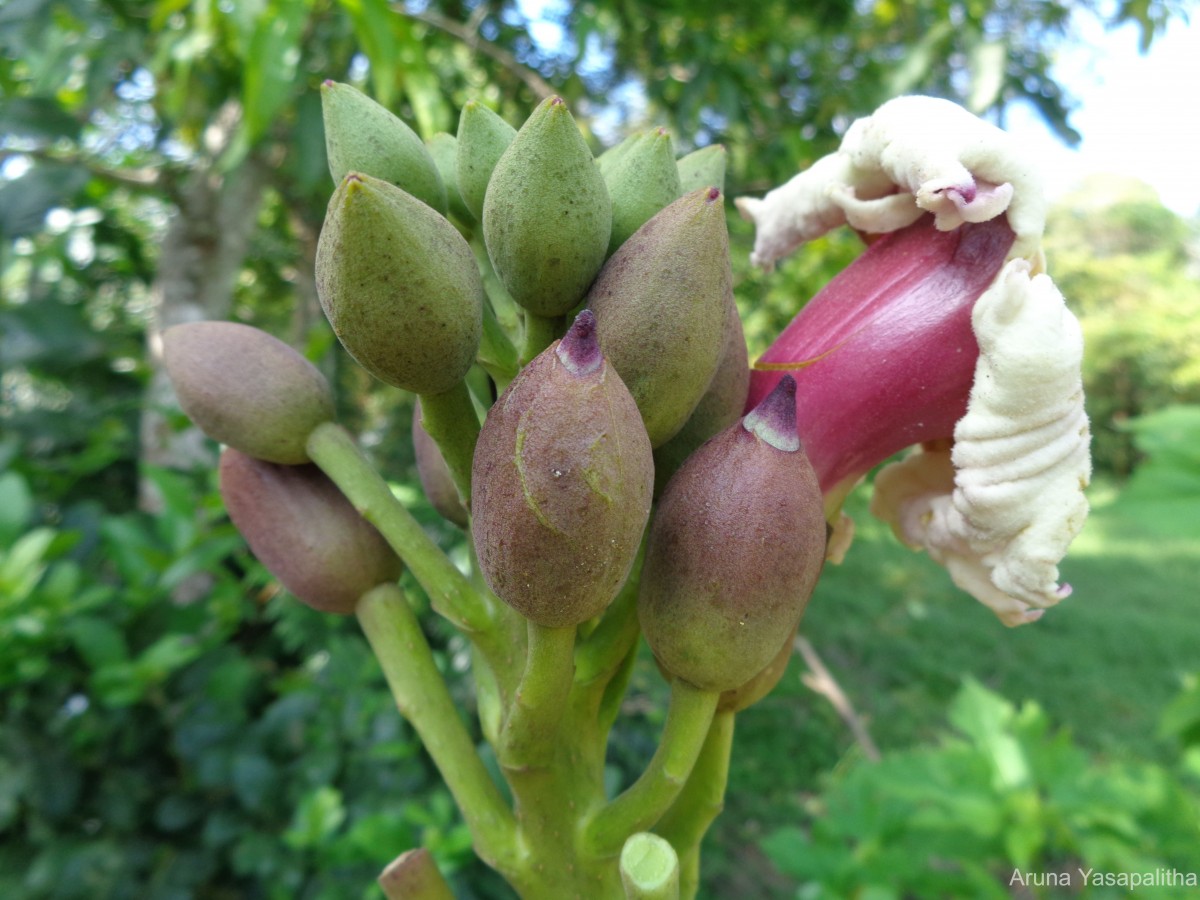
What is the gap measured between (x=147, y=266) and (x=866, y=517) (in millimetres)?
3515

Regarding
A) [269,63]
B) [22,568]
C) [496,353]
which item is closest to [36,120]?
[269,63]

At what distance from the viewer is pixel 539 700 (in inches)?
21.3

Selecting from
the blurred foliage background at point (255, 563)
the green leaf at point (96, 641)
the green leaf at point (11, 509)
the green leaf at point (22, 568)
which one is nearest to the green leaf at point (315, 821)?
the blurred foliage background at point (255, 563)

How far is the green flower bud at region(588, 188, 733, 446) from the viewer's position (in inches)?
20.4

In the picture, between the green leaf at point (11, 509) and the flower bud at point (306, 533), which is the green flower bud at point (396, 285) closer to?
the flower bud at point (306, 533)

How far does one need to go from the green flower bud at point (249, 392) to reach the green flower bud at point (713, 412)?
0.91 ft

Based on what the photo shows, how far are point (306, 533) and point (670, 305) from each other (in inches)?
13.9

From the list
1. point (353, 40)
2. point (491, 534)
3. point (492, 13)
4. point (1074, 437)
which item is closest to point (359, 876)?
point (491, 534)

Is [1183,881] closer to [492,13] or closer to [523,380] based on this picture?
[523,380]

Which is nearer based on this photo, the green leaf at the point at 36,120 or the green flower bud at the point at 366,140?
the green flower bud at the point at 366,140

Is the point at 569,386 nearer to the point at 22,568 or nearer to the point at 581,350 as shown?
the point at 581,350

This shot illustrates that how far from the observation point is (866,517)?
4.15 meters

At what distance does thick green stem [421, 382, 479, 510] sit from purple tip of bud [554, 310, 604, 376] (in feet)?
0.47

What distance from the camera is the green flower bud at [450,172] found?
70 centimetres
